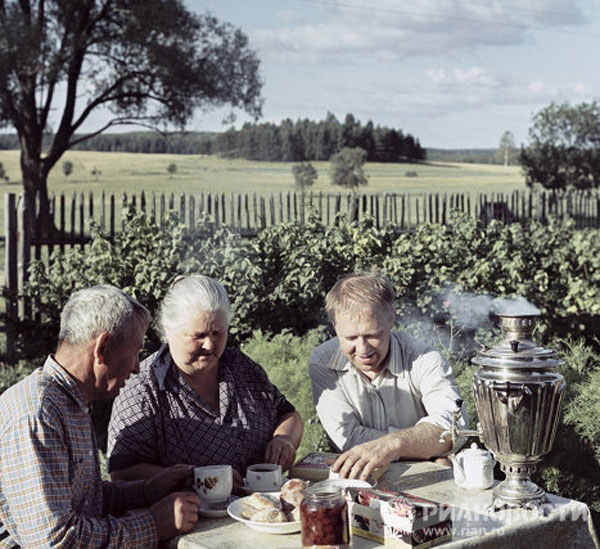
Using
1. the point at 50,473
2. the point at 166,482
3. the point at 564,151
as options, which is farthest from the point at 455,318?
the point at 564,151

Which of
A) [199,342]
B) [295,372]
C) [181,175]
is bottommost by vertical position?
[295,372]

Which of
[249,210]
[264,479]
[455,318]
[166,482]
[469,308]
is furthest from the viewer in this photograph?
[249,210]

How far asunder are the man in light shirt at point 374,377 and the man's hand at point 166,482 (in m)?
0.78

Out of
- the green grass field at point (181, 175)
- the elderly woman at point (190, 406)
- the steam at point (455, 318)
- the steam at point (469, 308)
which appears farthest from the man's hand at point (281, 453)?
the green grass field at point (181, 175)

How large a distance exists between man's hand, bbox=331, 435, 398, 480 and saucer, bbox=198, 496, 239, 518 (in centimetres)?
40

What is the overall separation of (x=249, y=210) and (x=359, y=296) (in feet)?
40.9

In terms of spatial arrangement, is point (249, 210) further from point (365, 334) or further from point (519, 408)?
point (519, 408)

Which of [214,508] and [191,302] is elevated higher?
[191,302]

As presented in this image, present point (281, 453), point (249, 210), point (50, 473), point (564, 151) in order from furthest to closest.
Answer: point (564, 151), point (249, 210), point (281, 453), point (50, 473)

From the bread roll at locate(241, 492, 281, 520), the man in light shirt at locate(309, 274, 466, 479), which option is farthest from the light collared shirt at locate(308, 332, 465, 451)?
the bread roll at locate(241, 492, 281, 520)

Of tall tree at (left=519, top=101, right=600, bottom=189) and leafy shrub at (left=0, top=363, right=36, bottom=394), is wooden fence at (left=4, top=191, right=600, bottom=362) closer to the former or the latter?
leafy shrub at (left=0, top=363, right=36, bottom=394)

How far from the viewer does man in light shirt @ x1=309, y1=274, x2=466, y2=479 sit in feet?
10.6

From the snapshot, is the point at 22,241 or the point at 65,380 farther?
the point at 22,241

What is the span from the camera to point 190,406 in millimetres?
2984
